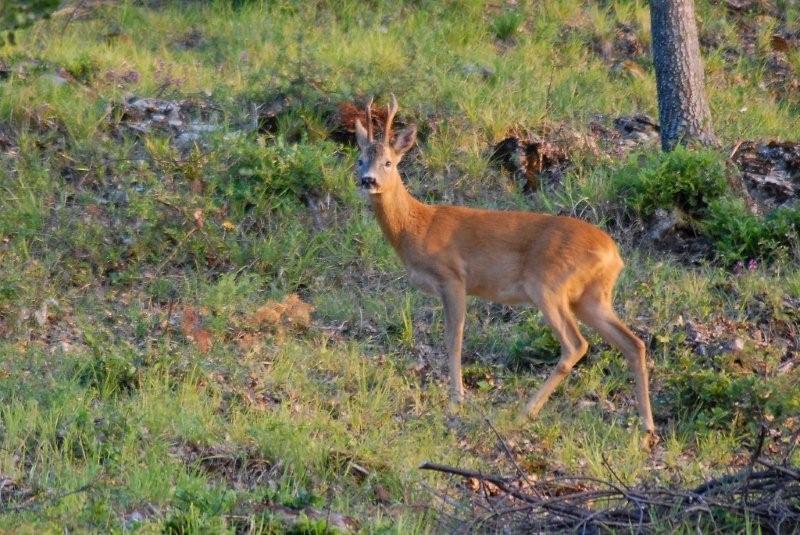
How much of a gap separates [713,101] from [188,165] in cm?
536

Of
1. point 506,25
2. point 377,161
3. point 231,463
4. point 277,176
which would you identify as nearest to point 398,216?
point 377,161

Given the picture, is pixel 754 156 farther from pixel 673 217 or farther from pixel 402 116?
pixel 402 116

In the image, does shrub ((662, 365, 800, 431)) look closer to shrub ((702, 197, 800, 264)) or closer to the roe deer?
the roe deer

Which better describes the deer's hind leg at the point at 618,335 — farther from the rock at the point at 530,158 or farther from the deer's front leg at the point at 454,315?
the rock at the point at 530,158

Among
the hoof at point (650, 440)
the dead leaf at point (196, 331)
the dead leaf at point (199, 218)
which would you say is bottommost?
the dead leaf at point (196, 331)

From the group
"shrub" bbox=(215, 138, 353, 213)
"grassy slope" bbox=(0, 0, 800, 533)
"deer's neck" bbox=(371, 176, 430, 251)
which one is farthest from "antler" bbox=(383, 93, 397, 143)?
"shrub" bbox=(215, 138, 353, 213)

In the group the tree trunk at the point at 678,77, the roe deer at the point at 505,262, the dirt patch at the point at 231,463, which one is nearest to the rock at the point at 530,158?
the tree trunk at the point at 678,77

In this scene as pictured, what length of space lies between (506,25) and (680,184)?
4.44 meters

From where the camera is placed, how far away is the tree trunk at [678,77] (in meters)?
11.3

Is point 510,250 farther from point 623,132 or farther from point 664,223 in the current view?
point 623,132

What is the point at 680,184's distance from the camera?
408 inches

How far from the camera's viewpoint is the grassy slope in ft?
22.5

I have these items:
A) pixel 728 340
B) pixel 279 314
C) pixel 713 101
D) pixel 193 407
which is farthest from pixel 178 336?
pixel 713 101

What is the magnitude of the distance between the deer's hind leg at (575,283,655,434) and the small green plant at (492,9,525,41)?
6.33 meters
